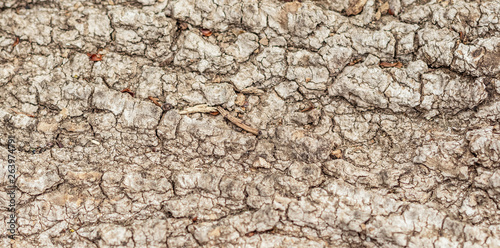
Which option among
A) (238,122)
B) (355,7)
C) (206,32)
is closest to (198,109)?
(238,122)

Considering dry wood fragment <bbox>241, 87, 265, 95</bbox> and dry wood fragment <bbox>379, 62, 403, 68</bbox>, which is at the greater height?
dry wood fragment <bbox>379, 62, 403, 68</bbox>

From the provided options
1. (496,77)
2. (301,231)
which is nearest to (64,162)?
(301,231)

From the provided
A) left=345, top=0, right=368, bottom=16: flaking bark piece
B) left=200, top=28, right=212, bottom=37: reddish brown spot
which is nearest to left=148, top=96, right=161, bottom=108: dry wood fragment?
left=200, top=28, right=212, bottom=37: reddish brown spot

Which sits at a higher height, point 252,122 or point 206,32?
point 206,32

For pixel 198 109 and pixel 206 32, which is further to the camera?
pixel 206 32

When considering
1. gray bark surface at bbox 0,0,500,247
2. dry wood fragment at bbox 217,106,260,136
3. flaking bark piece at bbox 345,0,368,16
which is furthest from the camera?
flaking bark piece at bbox 345,0,368,16

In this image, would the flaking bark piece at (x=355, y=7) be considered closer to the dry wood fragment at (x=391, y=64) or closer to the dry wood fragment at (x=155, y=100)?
the dry wood fragment at (x=391, y=64)

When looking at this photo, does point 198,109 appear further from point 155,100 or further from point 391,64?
point 391,64

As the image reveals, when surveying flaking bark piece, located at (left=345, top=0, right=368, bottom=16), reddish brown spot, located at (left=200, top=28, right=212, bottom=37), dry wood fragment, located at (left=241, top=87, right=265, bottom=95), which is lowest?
dry wood fragment, located at (left=241, top=87, right=265, bottom=95)

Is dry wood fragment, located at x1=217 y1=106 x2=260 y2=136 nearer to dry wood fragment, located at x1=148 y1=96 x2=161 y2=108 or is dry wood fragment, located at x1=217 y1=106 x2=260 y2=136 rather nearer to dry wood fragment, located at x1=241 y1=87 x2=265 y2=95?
dry wood fragment, located at x1=241 y1=87 x2=265 y2=95

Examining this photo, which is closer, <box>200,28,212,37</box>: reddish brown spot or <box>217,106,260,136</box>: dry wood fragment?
<box>217,106,260,136</box>: dry wood fragment

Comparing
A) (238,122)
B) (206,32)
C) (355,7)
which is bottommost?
(238,122)

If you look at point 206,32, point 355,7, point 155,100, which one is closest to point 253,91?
point 206,32
